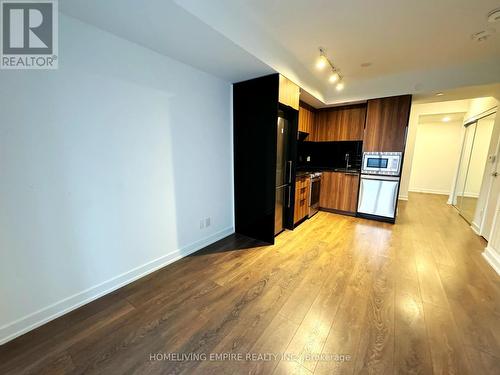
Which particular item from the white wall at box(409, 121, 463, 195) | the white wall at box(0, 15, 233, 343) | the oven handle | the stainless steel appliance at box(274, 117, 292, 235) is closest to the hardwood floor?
the white wall at box(0, 15, 233, 343)

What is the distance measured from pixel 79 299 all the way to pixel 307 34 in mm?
3536

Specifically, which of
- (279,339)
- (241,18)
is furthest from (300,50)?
(279,339)

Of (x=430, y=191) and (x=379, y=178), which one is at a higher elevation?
(x=379, y=178)

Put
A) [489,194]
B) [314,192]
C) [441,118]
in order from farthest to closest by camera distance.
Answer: [441,118]
[314,192]
[489,194]

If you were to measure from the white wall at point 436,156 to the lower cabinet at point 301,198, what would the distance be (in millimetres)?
5495

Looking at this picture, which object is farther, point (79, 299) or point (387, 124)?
point (387, 124)

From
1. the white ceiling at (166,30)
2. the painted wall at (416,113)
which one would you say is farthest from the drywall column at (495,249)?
the white ceiling at (166,30)

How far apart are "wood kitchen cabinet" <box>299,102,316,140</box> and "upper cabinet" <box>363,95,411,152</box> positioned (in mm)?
1109

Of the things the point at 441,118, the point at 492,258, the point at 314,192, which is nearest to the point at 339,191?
the point at 314,192

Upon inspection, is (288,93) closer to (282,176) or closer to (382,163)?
(282,176)

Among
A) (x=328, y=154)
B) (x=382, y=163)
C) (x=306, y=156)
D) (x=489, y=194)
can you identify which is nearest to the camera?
(x=489, y=194)

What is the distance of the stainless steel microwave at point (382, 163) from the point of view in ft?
11.8

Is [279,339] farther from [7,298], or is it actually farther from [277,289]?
[7,298]

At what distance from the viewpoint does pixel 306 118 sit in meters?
4.20
